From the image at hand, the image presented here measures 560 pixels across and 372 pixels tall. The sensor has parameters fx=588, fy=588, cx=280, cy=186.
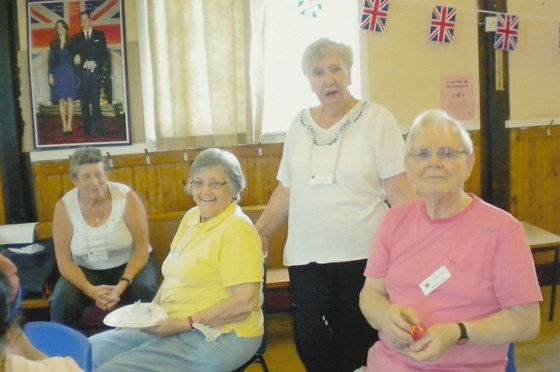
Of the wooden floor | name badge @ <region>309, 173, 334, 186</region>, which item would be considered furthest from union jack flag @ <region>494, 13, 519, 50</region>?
name badge @ <region>309, 173, 334, 186</region>

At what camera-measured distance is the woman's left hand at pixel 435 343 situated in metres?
1.55

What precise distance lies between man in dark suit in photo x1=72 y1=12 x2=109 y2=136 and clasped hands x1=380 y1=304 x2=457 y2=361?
8.61 feet

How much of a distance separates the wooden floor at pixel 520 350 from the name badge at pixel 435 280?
64.4 inches

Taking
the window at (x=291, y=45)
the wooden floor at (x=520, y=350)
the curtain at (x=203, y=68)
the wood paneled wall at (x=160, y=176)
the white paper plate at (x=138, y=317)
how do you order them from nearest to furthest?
the white paper plate at (x=138, y=317) → the wooden floor at (x=520, y=350) → the curtain at (x=203, y=68) → the wood paneled wall at (x=160, y=176) → the window at (x=291, y=45)

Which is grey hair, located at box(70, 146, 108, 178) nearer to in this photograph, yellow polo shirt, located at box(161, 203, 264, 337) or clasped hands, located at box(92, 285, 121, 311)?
clasped hands, located at box(92, 285, 121, 311)

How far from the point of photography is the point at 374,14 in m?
3.79

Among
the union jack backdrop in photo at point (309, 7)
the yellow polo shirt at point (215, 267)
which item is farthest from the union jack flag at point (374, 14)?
the yellow polo shirt at point (215, 267)

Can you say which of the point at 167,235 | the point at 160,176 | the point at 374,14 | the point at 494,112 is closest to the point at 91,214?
the point at 167,235

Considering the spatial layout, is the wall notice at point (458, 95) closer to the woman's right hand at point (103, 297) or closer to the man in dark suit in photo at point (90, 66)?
the man in dark suit in photo at point (90, 66)

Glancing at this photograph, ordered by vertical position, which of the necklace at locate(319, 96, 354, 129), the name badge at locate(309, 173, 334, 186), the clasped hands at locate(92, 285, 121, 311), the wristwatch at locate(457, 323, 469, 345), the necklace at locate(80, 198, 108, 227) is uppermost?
the necklace at locate(319, 96, 354, 129)

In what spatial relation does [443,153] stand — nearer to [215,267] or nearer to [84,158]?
[215,267]

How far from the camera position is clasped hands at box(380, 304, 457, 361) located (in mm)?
1561

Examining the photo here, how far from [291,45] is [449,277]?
2.54 meters

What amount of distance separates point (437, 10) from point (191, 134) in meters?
1.81
